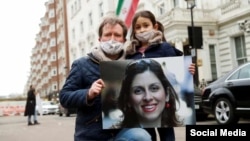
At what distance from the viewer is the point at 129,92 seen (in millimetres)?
2643

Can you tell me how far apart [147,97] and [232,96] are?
7481 mm

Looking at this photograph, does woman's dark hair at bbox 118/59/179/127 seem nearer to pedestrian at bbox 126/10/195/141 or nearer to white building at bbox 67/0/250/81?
pedestrian at bbox 126/10/195/141

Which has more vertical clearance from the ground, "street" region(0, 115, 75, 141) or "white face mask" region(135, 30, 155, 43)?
"white face mask" region(135, 30, 155, 43)

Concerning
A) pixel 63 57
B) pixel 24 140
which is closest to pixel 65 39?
pixel 63 57

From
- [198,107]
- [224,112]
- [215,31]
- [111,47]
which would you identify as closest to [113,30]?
[111,47]

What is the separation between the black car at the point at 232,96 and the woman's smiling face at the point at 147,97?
23.2 ft

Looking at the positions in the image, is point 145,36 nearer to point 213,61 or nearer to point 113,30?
point 113,30

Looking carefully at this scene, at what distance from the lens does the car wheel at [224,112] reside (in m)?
9.68

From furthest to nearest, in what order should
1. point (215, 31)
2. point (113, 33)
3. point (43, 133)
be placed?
1. point (215, 31)
2. point (43, 133)
3. point (113, 33)

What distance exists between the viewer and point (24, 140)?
35.1 feet

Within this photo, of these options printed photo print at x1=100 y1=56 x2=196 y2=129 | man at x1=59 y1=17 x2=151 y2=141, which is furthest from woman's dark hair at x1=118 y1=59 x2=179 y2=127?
man at x1=59 y1=17 x2=151 y2=141

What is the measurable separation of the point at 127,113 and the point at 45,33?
10041 centimetres

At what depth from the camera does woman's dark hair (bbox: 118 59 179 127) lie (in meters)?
2.63

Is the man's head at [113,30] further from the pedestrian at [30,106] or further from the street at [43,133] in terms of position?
the pedestrian at [30,106]
